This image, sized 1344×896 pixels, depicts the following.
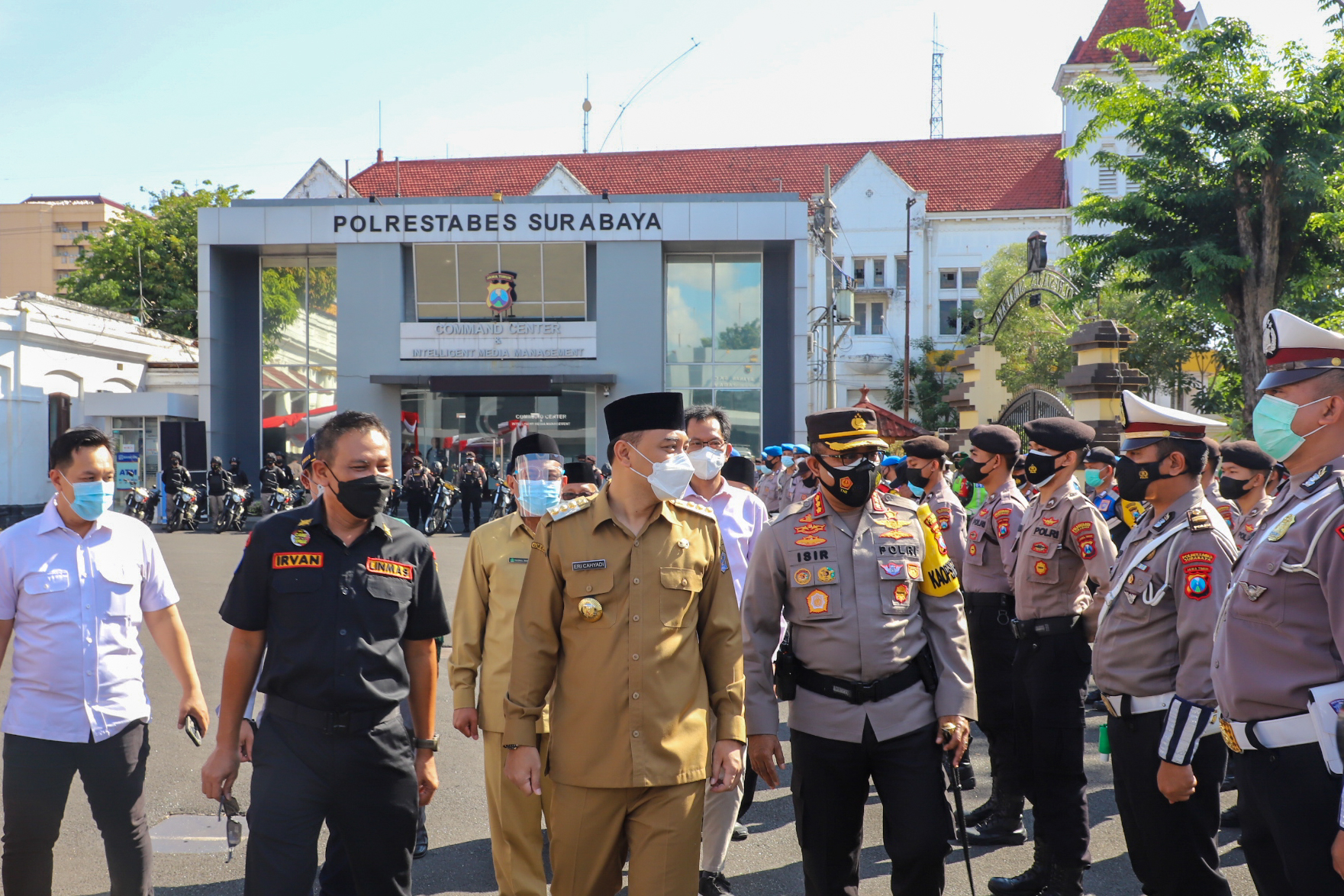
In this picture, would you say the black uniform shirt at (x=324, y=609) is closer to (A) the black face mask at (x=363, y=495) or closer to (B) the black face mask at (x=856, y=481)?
(A) the black face mask at (x=363, y=495)

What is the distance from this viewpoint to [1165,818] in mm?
3955

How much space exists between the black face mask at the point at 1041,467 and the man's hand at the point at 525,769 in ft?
10.8

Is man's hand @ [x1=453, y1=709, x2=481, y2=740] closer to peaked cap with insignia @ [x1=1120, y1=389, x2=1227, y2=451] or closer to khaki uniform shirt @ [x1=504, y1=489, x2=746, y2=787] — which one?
khaki uniform shirt @ [x1=504, y1=489, x2=746, y2=787]

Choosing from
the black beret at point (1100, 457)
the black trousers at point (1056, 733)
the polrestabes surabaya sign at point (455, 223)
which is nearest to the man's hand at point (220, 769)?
the black trousers at point (1056, 733)

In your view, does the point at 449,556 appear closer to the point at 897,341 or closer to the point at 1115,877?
the point at 1115,877

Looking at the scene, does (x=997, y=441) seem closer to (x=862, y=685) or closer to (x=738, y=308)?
(x=862, y=685)

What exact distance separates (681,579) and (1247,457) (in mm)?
5426

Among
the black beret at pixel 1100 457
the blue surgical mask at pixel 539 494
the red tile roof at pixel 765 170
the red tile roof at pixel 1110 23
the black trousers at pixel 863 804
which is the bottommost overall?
the black trousers at pixel 863 804

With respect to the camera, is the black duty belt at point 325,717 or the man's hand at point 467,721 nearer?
the black duty belt at point 325,717

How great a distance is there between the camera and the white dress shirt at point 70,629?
3.98 m

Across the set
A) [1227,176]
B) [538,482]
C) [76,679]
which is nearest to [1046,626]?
[538,482]

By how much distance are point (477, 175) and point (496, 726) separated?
51.8 m

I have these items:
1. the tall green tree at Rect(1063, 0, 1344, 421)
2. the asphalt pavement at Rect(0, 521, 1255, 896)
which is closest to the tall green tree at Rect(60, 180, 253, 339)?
the tall green tree at Rect(1063, 0, 1344, 421)

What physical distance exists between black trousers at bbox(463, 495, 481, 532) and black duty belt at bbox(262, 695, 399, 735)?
21865mm
